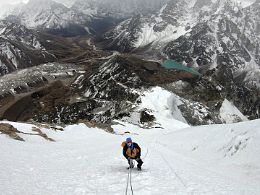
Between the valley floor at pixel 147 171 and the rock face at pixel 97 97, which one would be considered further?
the rock face at pixel 97 97

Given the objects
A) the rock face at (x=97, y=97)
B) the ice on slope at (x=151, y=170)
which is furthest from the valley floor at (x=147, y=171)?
the rock face at (x=97, y=97)

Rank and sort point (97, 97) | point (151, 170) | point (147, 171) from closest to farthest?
point (147, 171) < point (151, 170) < point (97, 97)

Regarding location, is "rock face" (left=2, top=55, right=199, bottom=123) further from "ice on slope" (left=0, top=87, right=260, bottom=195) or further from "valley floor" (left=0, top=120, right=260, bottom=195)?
"valley floor" (left=0, top=120, right=260, bottom=195)

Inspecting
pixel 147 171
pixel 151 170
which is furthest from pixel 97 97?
pixel 147 171

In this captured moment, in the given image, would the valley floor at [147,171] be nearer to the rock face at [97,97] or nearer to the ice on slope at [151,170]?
the ice on slope at [151,170]

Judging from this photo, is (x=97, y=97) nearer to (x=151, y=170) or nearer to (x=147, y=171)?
(x=151, y=170)

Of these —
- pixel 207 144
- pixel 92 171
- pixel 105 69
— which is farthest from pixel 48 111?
pixel 92 171

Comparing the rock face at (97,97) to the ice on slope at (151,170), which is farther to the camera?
the rock face at (97,97)

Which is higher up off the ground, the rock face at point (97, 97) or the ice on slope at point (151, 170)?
the rock face at point (97, 97)

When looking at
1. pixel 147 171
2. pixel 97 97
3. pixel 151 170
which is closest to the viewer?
pixel 147 171

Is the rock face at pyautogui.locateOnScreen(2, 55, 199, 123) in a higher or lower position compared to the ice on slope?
higher

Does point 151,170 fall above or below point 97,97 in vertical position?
below

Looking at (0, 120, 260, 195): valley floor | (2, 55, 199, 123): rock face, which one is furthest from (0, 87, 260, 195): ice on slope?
(2, 55, 199, 123): rock face

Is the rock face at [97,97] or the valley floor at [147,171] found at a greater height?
the rock face at [97,97]
